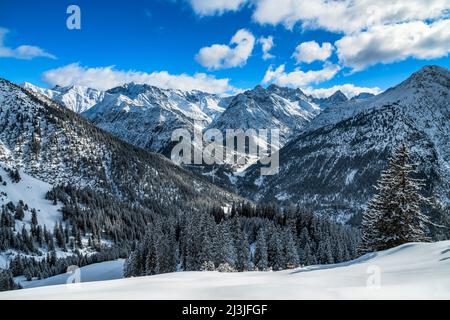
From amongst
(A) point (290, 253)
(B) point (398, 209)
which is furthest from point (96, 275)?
(B) point (398, 209)

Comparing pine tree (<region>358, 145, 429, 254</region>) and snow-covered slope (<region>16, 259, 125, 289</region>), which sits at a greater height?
pine tree (<region>358, 145, 429, 254</region>)

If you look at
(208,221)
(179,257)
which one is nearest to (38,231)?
(179,257)

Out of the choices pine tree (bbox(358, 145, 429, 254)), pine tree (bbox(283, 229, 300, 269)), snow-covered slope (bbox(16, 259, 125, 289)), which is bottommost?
snow-covered slope (bbox(16, 259, 125, 289))

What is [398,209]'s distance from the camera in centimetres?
3000

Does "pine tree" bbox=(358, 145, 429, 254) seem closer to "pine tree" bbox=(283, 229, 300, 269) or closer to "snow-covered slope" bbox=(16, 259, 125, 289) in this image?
"pine tree" bbox=(283, 229, 300, 269)

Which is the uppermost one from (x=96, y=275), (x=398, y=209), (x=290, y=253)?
(x=398, y=209)

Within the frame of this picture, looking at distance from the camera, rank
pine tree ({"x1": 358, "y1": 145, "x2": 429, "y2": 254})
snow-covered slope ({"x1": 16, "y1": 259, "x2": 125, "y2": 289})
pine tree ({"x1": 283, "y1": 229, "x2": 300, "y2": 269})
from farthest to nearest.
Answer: snow-covered slope ({"x1": 16, "y1": 259, "x2": 125, "y2": 289})
pine tree ({"x1": 283, "y1": 229, "x2": 300, "y2": 269})
pine tree ({"x1": 358, "y1": 145, "x2": 429, "y2": 254})

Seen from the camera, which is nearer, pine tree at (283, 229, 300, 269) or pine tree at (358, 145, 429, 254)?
pine tree at (358, 145, 429, 254)

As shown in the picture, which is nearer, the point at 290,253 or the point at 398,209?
the point at 398,209

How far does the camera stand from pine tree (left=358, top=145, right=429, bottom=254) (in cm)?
2961

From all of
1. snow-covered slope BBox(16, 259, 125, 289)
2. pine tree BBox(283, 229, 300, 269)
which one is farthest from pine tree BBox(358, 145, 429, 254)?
snow-covered slope BBox(16, 259, 125, 289)

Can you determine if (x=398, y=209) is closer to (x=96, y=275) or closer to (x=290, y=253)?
(x=290, y=253)

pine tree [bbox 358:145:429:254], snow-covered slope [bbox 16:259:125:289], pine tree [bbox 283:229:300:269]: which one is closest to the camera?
pine tree [bbox 358:145:429:254]
